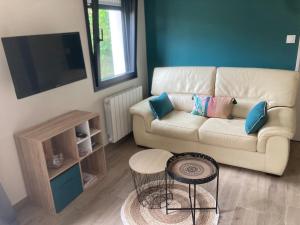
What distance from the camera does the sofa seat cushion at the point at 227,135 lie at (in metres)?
2.51

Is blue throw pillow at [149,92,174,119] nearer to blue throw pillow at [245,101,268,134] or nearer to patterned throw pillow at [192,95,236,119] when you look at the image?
patterned throw pillow at [192,95,236,119]

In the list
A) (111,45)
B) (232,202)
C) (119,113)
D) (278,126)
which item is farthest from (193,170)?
(111,45)

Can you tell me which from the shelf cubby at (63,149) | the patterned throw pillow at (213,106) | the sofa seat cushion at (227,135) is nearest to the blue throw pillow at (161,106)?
the patterned throw pillow at (213,106)

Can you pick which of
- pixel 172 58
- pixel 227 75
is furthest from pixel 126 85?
pixel 227 75

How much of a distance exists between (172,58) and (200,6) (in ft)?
2.59

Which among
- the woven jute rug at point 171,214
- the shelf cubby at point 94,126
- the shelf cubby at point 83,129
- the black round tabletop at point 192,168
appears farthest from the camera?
the shelf cubby at point 94,126

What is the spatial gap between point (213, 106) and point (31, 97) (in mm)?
1928

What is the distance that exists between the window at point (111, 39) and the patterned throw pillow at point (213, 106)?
1.07m

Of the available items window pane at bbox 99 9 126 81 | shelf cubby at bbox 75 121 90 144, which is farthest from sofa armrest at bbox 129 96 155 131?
shelf cubby at bbox 75 121 90 144

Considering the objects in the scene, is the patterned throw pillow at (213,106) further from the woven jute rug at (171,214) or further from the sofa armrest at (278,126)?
the woven jute rug at (171,214)

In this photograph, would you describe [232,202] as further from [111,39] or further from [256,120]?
[111,39]

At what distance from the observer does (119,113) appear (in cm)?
318

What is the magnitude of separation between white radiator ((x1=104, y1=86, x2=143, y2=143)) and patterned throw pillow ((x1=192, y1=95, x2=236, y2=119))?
0.85 m

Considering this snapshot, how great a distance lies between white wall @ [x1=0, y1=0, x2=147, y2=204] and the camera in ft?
6.66
